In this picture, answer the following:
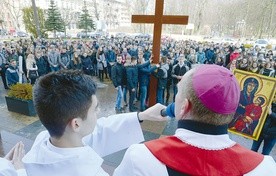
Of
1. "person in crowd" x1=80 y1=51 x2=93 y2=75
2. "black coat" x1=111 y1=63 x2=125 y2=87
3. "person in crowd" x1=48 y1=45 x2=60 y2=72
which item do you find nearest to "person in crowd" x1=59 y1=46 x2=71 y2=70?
"person in crowd" x1=48 y1=45 x2=60 y2=72

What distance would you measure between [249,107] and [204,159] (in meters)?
2.26

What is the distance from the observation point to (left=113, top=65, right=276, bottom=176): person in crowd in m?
0.95

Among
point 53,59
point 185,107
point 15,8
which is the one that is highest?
point 15,8

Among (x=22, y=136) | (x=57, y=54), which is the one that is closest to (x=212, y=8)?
(x=57, y=54)

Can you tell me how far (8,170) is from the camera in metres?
1.28

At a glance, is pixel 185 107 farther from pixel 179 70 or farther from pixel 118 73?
pixel 179 70

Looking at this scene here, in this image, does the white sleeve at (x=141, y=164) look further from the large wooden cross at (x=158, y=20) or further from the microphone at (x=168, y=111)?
the large wooden cross at (x=158, y=20)

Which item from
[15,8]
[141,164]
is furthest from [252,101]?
[15,8]

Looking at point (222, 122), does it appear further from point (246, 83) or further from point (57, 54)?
point (57, 54)

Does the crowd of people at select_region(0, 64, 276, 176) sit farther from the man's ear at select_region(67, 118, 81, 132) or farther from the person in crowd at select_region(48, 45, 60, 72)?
the person in crowd at select_region(48, 45, 60, 72)

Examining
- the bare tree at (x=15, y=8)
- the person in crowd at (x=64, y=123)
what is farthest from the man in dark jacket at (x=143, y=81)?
the bare tree at (x=15, y=8)

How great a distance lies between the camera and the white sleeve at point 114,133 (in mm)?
1715

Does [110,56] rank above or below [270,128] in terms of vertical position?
above

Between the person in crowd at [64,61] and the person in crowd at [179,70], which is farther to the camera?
the person in crowd at [64,61]
